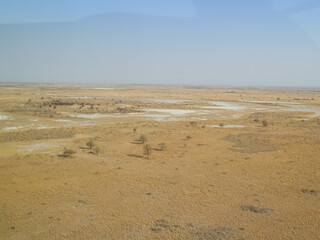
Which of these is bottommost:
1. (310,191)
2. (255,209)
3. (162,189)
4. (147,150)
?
(162,189)

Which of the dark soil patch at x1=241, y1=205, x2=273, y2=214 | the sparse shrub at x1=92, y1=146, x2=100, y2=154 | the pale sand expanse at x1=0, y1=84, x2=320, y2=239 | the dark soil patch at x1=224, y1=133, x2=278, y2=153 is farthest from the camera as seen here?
the dark soil patch at x1=224, y1=133, x2=278, y2=153

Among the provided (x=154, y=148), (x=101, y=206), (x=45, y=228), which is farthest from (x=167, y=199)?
(x=154, y=148)

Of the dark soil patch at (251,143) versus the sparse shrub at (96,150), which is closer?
the sparse shrub at (96,150)

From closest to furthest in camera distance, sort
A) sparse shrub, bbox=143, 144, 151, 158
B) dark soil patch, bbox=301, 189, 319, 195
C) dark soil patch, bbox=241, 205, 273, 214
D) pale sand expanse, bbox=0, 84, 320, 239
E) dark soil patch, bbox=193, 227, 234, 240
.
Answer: dark soil patch, bbox=193, 227, 234, 240
pale sand expanse, bbox=0, 84, 320, 239
dark soil patch, bbox=241, 205, 273, 214
dark soil patch, bbox=301, 189, 319, 195
sparse shrub, bbox=143, 144, 151, 158

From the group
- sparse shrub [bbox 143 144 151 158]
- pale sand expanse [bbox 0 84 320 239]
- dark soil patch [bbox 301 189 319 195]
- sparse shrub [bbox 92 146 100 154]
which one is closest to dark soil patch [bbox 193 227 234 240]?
pale sand expanse [bbox 0 84 320 239]

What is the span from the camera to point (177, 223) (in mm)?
10383

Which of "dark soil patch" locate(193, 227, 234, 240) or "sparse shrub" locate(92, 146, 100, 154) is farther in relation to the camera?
"sparse shrub" locate(92, 146, 100, 154)

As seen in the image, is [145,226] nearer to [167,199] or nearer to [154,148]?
[167,199]

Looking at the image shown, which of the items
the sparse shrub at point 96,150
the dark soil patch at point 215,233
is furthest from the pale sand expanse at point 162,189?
the sparse shrub at point 96,150

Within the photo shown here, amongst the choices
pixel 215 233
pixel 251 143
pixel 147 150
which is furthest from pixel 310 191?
pixel 251 143

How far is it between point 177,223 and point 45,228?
527cm

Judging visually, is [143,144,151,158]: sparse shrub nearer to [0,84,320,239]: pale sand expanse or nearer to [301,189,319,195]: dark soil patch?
[0,84,320,239]: pale sand expanse

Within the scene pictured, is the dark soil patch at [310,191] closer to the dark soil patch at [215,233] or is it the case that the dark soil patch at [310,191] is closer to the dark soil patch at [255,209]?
the dark soil patch at [255,209]

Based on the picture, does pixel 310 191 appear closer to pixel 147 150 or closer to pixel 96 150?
pixel 147 150
